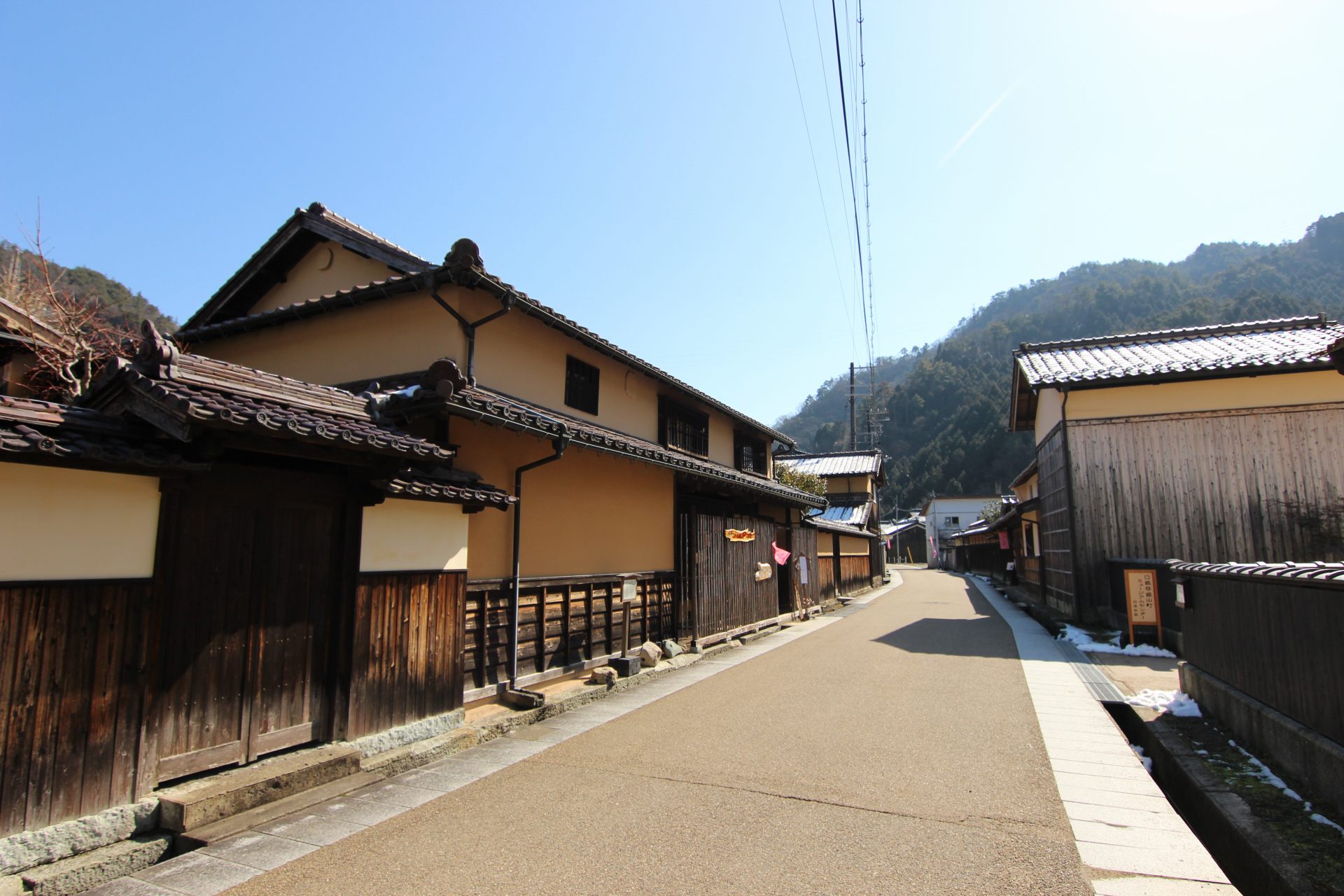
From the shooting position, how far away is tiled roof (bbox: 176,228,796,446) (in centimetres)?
906

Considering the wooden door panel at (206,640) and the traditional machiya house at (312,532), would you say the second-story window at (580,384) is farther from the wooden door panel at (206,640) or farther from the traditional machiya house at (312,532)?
Answer: the wooden door panel at (206,640)

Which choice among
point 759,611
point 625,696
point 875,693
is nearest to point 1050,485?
point 759,611

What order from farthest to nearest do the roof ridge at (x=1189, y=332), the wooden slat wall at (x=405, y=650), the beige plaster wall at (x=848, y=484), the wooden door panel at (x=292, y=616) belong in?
1. the beige plaster wall at (x=848, y=484)
2. the roof ridge at (x=1189, y=332)
3. the wooden slat wall at (x=405, y=650)
4. the wooden door panel at (x=292, y=616)

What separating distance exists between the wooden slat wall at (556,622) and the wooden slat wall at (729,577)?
0.95 metres

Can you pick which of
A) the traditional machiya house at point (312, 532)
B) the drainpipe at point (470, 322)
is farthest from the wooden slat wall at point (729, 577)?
the drainpipe at point (470, 322)

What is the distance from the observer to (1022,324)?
327 feet

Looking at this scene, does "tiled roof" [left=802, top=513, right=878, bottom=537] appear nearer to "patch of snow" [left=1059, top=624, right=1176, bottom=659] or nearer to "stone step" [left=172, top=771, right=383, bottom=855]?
"patch of snow" [left=1059, top=624, right=1176, bottom=659]

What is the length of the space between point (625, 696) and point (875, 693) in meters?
3.62

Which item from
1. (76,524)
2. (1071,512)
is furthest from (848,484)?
(76,524)

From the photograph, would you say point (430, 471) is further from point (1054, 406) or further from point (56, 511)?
point (1054, 406)

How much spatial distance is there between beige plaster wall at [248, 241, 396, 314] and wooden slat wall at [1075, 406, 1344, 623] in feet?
52.3

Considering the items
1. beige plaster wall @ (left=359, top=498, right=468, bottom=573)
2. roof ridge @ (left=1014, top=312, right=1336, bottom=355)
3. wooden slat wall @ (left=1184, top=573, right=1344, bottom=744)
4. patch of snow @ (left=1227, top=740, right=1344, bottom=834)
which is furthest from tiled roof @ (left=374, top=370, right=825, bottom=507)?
roof ridge @ (left=1014, top=312, right=1336, bottom=355)

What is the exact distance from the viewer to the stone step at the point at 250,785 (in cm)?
472

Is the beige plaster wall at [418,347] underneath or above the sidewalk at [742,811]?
above
